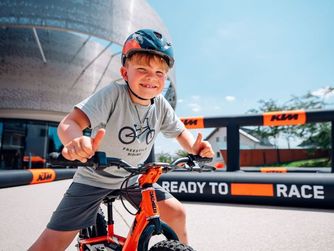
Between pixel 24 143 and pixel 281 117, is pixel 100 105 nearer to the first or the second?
pixel 281 117

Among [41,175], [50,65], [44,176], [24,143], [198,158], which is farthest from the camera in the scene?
[50,65]

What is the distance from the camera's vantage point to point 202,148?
1514 millimetres

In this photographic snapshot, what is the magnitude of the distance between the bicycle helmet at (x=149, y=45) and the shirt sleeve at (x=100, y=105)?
0.87ft

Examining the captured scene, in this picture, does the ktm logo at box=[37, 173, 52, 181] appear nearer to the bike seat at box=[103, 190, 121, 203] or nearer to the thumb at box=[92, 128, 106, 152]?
the bike seat at box=[103, 190, 121, 203]

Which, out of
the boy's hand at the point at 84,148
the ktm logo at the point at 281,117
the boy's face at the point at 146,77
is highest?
the ktm logo at the point at 281,117

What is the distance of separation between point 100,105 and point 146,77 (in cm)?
32

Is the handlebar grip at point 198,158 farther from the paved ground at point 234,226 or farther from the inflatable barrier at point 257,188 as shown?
the inflatable barrier at point 257,188

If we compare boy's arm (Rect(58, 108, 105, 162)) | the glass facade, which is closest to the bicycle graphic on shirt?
boy's arm (Rect(58, 108, 105, 162))

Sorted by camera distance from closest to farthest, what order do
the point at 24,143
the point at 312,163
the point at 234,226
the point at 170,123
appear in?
the point at 170,123 → the point at 234,226 → the point at 24,143 → the point at 312,163

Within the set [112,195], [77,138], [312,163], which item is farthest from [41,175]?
[312,163]

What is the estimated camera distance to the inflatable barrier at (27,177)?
6367mm

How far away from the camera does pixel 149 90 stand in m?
1.57

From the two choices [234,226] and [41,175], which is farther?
[41,175]

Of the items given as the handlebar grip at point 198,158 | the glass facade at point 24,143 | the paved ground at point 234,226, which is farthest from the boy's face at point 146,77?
the glass facade at point 24,143
